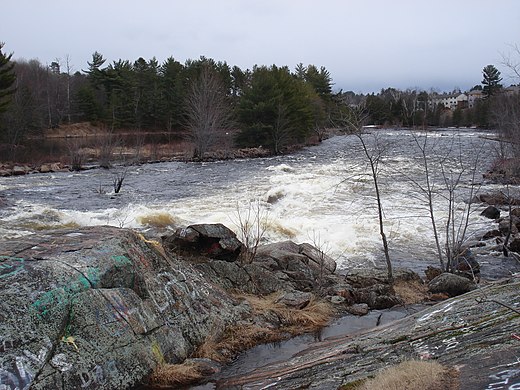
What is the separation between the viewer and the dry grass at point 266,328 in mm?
6447

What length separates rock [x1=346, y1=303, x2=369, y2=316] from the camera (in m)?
8.22

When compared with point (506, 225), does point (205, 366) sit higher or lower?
lower

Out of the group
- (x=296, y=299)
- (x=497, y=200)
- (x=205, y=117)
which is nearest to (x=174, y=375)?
(x=296, y=299)


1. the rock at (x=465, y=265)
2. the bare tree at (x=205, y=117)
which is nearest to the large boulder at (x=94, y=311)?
the rock at (x=465, y=265)

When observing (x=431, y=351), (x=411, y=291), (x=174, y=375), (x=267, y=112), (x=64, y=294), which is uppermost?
(x=267, y=112)

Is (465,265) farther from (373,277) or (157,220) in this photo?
(157,220)

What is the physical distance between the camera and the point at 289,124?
42812 mm

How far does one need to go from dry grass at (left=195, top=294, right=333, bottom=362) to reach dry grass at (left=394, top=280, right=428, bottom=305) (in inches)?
67.5

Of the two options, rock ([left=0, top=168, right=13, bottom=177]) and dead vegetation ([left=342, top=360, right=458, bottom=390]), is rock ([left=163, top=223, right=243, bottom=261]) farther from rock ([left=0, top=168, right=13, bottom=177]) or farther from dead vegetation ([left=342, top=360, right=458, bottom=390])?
rock ([left=0, top=168, right=13, bottom=177])

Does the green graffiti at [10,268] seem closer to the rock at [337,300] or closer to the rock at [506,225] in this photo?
the rock at [337,300]

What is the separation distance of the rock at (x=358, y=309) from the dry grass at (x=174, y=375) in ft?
11.4

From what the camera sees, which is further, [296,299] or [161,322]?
[296,299]

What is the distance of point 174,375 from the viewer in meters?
5.46

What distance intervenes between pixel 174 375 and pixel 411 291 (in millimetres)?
5695
